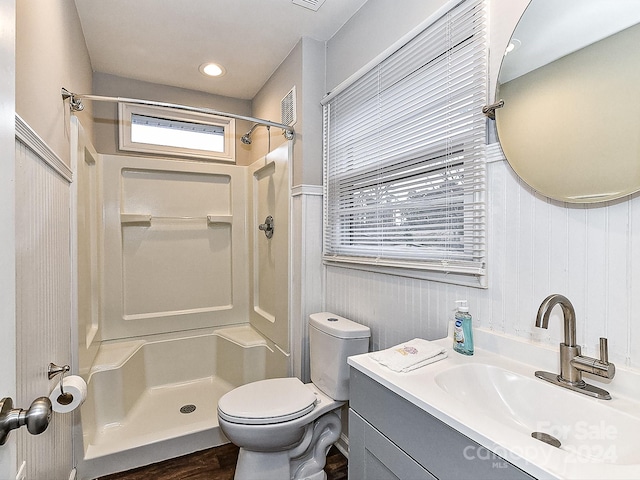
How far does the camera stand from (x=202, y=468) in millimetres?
1864

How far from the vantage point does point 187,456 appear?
196 cm

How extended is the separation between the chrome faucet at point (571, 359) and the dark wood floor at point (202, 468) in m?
1.38

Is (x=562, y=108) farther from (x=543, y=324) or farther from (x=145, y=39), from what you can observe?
(x=145, y=39)

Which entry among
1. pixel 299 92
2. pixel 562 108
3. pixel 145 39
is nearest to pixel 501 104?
pixel 562 108

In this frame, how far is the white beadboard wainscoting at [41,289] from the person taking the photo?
0.91 meters

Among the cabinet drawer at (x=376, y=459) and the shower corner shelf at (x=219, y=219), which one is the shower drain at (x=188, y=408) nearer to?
the shower corner shelf at (x=219, y=219)

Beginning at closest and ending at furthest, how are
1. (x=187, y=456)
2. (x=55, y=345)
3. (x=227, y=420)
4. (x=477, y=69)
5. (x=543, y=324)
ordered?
(x=543, y=324), (x=477, y=69), (x=55, y=345), (x=227, y=420), (x=187, y=456)

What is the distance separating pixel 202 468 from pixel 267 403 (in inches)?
26.4

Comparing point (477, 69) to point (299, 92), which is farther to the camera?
point (299, 92)

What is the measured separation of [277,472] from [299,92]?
2096 mm

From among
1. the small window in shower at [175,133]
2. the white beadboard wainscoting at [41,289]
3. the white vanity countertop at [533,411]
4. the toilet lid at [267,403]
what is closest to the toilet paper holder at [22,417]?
the white beadboard wainscoting at [41,289]

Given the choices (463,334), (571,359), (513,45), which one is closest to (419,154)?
(513,45)

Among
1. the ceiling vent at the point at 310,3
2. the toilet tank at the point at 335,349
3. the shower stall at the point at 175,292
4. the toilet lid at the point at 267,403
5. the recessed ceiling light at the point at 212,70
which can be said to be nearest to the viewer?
the toilet lid at the point at 267,403

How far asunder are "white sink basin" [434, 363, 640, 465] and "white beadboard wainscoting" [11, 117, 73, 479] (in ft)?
3.60
